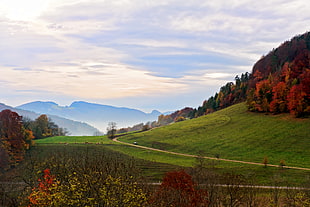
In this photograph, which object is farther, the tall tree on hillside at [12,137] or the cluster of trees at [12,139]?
the tall tree on hillside at [12,137]

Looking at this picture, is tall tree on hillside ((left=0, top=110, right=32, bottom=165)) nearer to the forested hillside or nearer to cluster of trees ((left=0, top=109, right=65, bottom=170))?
cluster of trees ((left=0, top=109, right=65, bottom=170))

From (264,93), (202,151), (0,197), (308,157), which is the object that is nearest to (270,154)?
(308,157)

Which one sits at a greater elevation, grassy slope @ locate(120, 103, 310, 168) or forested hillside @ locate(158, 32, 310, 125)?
forested hillside @ locate(158, 32, 310, 125)

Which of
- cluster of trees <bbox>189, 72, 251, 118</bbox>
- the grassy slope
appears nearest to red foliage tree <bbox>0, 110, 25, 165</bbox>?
the grassy slope

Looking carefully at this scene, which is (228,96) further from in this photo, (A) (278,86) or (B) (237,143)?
(B) (237,143)

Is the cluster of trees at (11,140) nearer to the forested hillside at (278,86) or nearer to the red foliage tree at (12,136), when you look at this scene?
the red foliage tree at (12,136)

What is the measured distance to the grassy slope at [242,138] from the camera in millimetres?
73125

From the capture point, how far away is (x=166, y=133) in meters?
112

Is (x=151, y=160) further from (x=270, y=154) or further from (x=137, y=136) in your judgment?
(x=137, y=136)

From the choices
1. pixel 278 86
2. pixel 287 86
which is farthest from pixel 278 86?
pixel 287 86

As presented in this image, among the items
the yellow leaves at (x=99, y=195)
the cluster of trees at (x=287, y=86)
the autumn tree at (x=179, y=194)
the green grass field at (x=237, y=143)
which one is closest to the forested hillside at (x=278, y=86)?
the cluster of trees at (x=287, y=86)

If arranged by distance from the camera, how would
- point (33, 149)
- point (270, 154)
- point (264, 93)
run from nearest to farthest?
point (270, 154), point (33, 149), point (264, 93)

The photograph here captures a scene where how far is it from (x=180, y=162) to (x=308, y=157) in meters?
29.5

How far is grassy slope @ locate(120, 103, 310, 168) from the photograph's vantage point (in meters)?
73.1
